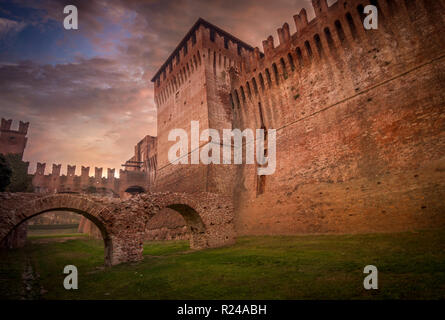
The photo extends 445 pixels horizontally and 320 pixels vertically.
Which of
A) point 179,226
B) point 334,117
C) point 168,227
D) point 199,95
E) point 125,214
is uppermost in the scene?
point 199,95

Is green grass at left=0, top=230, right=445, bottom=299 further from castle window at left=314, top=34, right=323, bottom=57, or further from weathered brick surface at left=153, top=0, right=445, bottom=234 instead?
castle window at left=314, top=34, right=323, bottom=57

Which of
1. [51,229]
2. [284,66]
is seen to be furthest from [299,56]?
[51,229]

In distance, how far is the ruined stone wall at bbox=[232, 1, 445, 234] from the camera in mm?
9188

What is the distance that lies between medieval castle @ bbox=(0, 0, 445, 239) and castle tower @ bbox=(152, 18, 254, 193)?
4.7 inches

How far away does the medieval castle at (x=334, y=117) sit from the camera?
935 cm

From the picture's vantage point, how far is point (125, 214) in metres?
9.44

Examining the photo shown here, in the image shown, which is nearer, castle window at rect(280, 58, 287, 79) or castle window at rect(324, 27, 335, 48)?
castle window at rect(324, 27, 335, 48)

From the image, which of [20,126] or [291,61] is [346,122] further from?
[20,126]

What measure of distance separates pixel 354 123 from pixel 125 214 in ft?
38.3

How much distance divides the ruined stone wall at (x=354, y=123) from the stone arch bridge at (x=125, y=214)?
388cm

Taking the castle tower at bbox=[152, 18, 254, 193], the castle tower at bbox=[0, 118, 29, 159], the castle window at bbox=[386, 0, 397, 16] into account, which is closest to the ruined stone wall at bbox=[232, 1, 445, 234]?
the castle window at bbox=[386, 0, 397, 16]

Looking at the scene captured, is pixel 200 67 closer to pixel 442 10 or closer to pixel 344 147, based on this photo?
pixel 344 147

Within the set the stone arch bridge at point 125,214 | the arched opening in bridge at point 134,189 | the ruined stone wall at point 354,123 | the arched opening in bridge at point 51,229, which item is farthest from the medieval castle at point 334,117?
the arched opening in bridge at point 134,189
